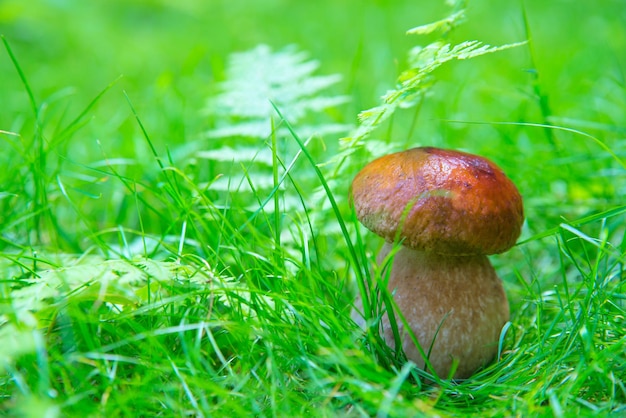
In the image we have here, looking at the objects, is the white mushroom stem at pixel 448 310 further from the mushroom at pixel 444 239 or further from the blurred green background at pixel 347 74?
the blurred green background at pixel 347 74

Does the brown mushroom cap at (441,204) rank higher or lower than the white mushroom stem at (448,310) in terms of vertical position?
higher

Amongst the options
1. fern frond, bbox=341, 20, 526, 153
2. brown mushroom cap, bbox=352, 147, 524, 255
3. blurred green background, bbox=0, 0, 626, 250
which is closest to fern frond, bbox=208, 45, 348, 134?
blurred green background, bbox=0, 0, 626, 250

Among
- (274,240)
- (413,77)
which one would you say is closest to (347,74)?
(413,77)

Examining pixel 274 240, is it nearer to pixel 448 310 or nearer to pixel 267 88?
pixel 448 310

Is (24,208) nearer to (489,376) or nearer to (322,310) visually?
(322,310)

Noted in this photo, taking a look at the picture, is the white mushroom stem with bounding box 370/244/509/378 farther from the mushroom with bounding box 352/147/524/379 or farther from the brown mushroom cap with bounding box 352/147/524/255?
the brown mushroom cap with bounding box 352/147/524/255

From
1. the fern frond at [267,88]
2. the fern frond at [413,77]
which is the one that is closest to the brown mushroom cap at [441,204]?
the fern frond at [413,77]
